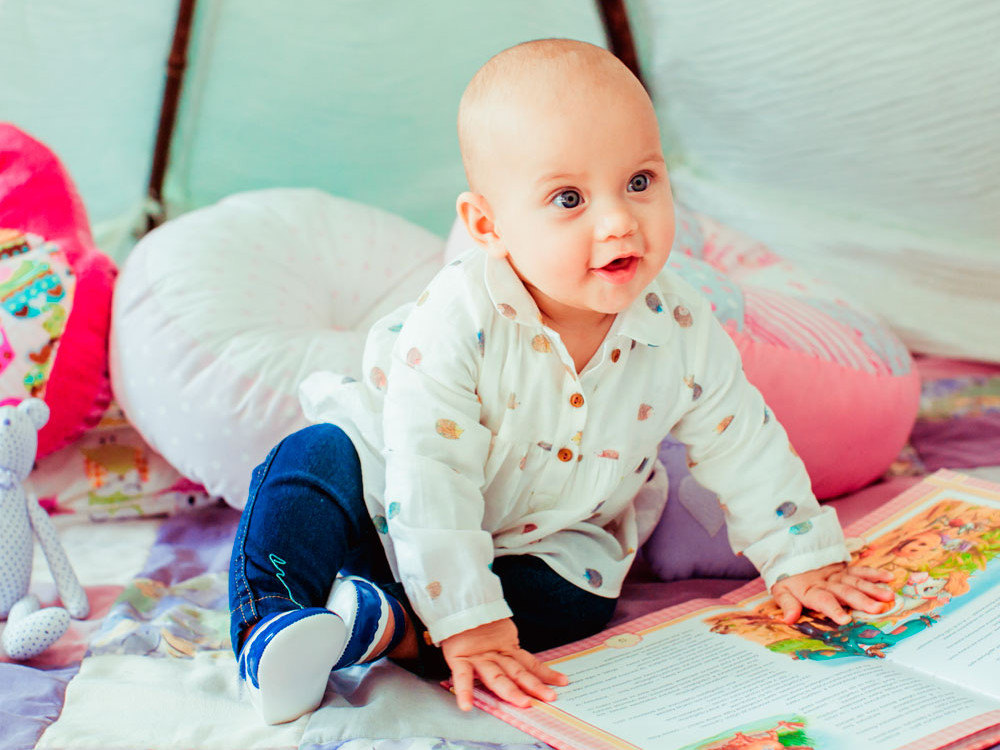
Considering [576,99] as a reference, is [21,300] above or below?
below

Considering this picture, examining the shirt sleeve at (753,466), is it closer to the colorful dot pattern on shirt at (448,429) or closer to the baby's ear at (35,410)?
the colorful dot pattern on shirt at (448,429)

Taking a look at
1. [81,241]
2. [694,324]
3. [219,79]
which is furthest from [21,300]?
[694,324]

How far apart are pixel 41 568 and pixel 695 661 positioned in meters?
0.67

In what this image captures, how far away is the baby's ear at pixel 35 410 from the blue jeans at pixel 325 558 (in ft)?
0.85

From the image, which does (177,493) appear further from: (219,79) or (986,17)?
(986,17)

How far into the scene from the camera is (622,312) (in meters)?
0.83

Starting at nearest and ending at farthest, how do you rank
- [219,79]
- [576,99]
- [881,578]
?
[576,99] < [881,578] < [219,79]

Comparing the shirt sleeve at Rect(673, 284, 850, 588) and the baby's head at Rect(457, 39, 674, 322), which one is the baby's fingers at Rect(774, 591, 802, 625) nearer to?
the shirt sleeve at Rect(673, 284, 850, 588)

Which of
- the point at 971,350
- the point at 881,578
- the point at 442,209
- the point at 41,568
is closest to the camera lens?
the point at 881,578

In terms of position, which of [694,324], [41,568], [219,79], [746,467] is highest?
[219,79]

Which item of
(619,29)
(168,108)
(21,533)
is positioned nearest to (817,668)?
(21,533)

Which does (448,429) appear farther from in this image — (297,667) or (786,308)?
(786,308)

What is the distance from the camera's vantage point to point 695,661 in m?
0.76

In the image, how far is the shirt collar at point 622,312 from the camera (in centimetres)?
80
